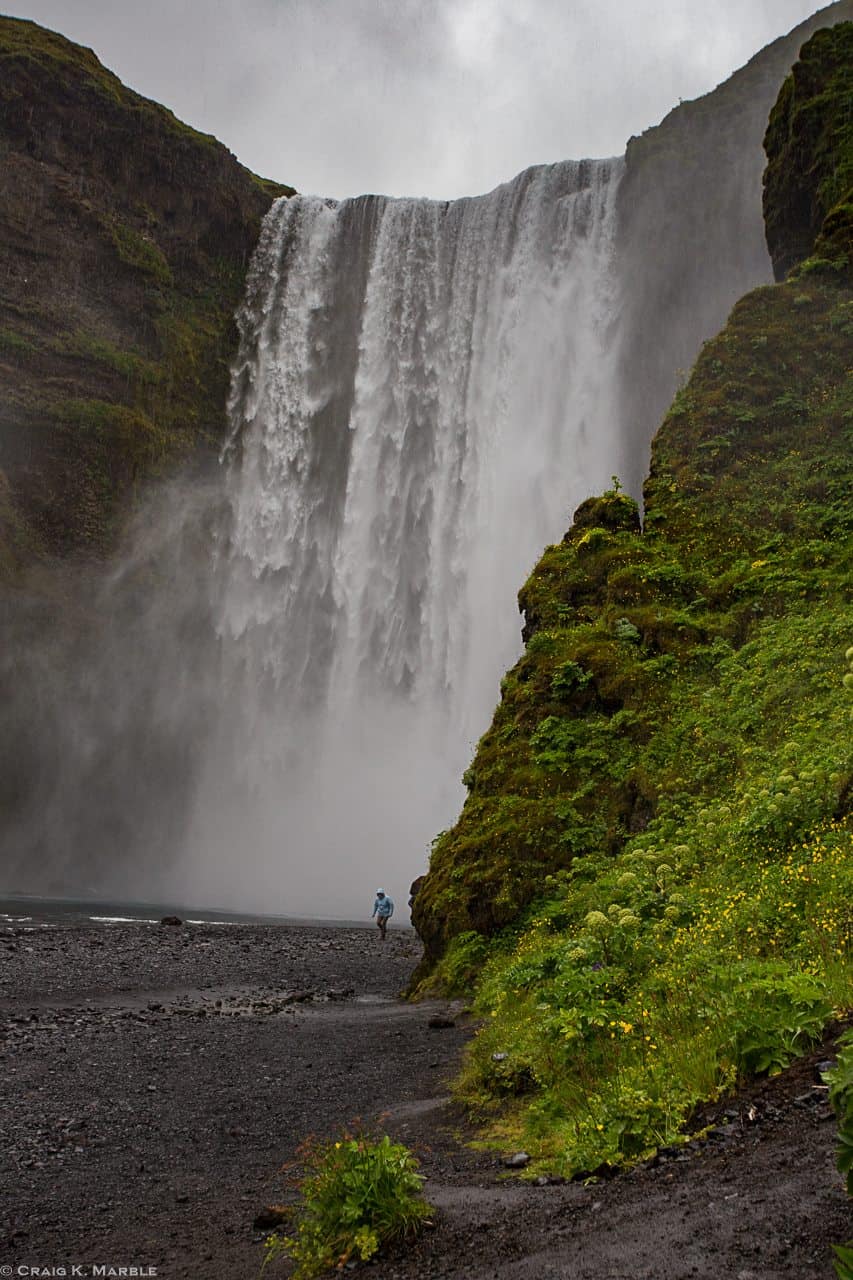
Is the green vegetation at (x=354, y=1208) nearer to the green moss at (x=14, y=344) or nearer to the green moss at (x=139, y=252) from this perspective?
the green moss at (x=14, y=344)

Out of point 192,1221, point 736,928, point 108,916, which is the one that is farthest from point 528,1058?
point 108,916

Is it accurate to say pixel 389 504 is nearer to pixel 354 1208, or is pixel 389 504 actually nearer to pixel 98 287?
pixel 98 287

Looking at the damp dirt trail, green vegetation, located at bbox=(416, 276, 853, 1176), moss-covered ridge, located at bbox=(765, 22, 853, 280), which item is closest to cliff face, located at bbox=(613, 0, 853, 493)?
moss-covered ridge, located at bbox=(765, 22, 853, 280)

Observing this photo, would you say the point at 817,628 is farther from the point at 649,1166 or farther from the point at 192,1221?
the point at 192,1221

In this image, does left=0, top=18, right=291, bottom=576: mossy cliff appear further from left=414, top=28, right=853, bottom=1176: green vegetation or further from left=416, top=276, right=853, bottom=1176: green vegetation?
left=416, top=276, right=853, bottom=1176: green vegetation

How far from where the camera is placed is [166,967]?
60.7 feet

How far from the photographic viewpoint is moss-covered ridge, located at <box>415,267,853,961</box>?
1198 centimetres

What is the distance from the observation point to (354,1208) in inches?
152

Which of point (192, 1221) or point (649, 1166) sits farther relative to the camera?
point (192, 1221)

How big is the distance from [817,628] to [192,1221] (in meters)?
10.8

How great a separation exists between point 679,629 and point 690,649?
1.87ft

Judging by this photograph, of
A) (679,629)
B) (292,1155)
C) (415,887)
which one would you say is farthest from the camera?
(415,887)

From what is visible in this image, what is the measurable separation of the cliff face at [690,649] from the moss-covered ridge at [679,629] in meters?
0.04

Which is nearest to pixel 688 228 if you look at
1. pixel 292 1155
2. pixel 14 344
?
pixel 14 344
